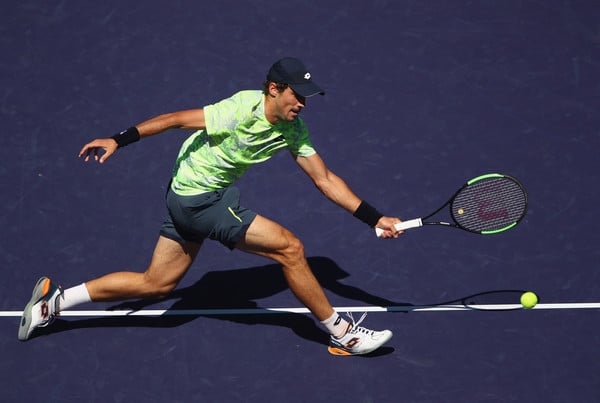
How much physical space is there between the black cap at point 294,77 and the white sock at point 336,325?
1.59 metres

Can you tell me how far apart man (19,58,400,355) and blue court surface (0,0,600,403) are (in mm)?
373

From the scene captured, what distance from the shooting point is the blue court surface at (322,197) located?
664 centimetres

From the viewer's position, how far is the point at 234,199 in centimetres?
648

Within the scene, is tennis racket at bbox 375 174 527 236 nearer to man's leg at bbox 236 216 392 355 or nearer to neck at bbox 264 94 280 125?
man's leg at bbox 236 216 392 355

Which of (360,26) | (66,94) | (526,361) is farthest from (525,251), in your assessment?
(66,94)

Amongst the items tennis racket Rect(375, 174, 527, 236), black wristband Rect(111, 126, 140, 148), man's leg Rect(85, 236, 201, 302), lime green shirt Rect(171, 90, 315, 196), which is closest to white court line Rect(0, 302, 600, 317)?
man's leg Rect(85, 236, 201, 302)

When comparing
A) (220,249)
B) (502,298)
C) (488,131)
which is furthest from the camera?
(488,131)

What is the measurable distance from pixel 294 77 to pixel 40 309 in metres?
2.52

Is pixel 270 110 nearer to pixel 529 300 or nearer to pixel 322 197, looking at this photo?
pixel 322 197

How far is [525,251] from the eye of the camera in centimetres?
737

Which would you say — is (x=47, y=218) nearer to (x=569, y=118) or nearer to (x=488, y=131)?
(x=488, y=131)

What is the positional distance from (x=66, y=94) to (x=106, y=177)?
1.06 metres

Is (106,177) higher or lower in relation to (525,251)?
higher

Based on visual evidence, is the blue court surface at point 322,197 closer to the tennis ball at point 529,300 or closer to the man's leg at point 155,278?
the tennis ball at point 529,300
